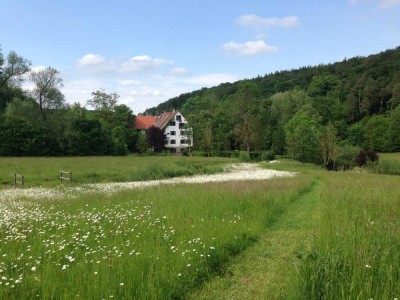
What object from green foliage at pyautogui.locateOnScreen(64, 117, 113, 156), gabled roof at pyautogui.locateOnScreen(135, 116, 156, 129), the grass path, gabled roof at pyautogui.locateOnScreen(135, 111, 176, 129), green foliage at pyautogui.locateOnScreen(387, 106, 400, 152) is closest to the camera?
the grass path

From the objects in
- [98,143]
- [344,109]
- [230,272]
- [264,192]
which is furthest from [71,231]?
[344,109]

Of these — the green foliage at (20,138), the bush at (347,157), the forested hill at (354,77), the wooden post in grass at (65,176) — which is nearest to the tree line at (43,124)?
the green foliage at (20,138)

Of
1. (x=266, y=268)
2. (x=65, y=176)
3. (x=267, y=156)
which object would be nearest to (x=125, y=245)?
A: (x=266, y=268)

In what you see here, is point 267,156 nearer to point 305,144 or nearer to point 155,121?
point 305,144

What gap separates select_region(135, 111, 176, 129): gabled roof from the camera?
99.9m

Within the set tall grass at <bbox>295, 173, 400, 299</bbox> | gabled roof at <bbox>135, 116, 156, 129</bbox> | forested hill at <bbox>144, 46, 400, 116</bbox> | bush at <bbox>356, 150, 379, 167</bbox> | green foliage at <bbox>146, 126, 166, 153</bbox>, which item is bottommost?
bush at <bbox>356, 150, 379, 167</bbox>

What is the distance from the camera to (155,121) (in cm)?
10950

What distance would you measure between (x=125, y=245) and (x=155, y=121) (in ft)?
338

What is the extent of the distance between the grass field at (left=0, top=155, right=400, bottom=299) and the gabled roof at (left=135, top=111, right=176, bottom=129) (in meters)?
86.3

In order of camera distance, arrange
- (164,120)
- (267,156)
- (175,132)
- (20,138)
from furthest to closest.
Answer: (164,120), (175,132), (267,156), (20,138)

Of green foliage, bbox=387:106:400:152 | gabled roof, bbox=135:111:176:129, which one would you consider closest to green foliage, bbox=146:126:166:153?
A: gabled roof, bbox=135:111:176:129

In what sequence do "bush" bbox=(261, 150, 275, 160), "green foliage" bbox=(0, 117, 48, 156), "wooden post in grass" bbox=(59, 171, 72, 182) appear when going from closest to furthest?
"wooden post in grass" bbox=(59, 171, 72, 182)
"green foliage" bbox=(0, 117, 48, 156)
"bush" bbox=(261, 150, 275, 160)

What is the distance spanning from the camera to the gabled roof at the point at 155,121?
9988 centimetres

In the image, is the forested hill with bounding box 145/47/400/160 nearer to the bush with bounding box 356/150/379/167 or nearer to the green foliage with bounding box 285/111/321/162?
the green foliage with bounding box 285/111/321/162
